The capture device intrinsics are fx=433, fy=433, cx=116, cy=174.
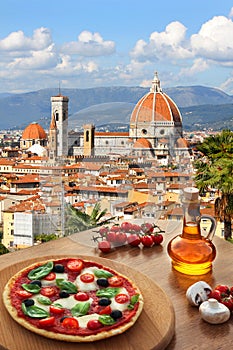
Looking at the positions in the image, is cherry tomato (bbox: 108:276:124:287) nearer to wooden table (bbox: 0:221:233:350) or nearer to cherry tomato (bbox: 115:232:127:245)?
wooden table (bbox: 0:221:233:350)

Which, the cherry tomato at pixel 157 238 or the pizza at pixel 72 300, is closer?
the pizza at pixel 72 300

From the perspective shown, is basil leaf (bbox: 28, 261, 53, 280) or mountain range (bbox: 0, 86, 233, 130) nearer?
basil leaf (bbox: 28, 261, 53, 280)

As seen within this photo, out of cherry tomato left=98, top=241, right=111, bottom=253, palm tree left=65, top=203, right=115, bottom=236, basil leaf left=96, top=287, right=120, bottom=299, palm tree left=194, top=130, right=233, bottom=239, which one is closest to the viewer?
basil leaf left=96, top=287, right=120, bottom=299

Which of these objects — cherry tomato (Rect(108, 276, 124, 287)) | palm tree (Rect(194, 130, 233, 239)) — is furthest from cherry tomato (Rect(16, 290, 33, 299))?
palm tree (Rect(194, 130, 233, 239))

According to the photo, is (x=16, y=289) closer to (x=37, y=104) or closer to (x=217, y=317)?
(x=217, y=317)

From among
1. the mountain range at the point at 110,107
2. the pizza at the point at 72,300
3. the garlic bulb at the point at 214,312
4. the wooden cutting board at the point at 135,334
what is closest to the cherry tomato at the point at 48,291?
the pizza at the point at 72,300

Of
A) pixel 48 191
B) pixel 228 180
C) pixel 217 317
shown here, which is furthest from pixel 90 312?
pixel 228 180

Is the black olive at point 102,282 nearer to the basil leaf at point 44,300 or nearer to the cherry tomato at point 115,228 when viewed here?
the basil leaf at point 44,300
